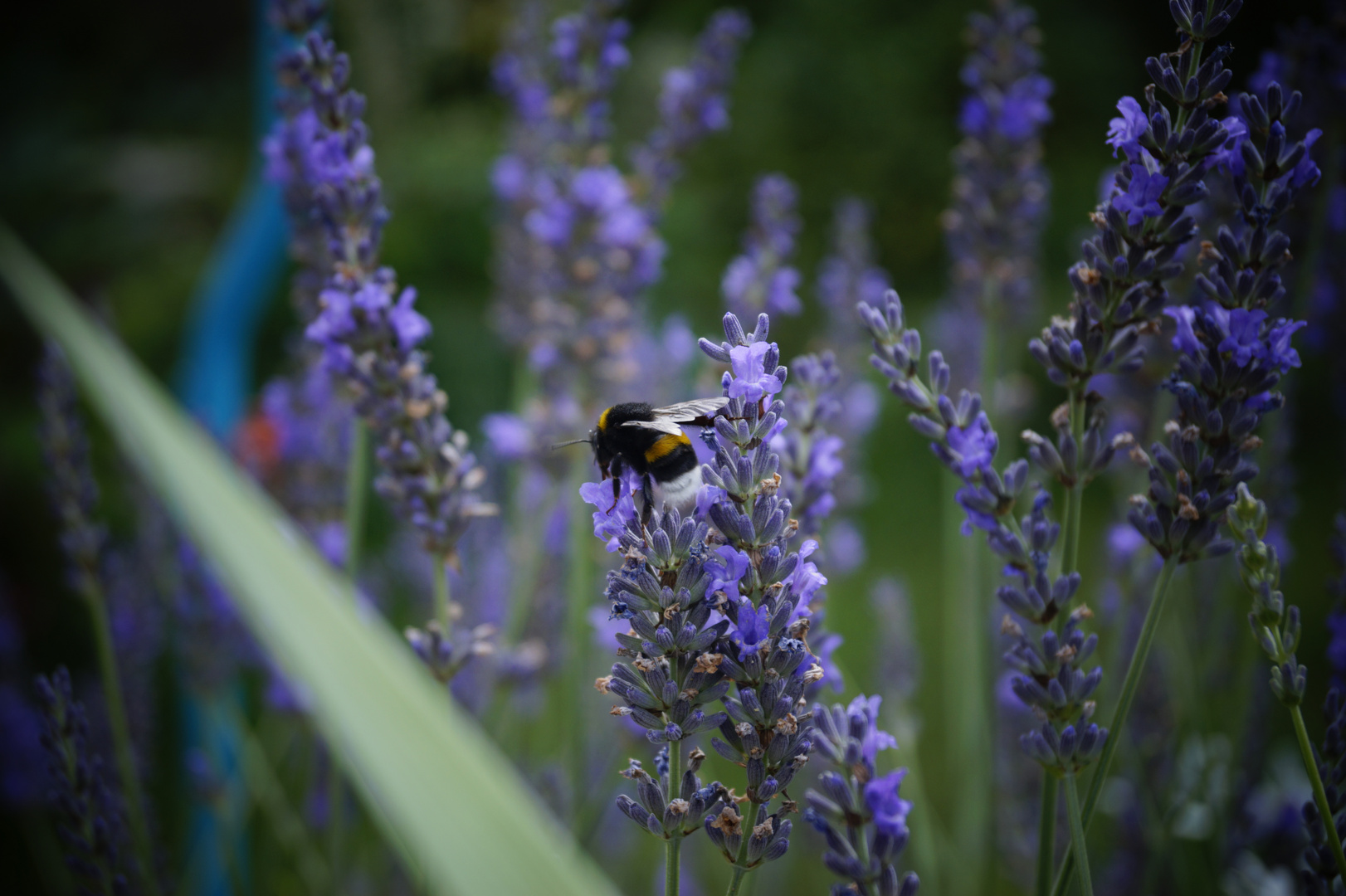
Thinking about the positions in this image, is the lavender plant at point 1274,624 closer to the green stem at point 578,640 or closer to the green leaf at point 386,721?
the green leaf at point 386,721

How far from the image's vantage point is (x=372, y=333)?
0.52 m

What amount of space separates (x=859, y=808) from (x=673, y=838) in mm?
84

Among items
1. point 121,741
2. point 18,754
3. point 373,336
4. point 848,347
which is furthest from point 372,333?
point 18,754

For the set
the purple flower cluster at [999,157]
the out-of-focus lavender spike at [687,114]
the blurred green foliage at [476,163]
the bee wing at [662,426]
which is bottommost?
the bee wing at [662,426]

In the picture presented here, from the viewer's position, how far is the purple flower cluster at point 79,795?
507 mm

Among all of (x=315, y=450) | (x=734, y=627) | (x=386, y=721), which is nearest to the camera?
(x=386, y=721)

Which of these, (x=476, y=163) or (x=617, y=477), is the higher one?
(x=476, y=163)

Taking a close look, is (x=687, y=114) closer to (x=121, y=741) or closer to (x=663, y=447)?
(x=663, y=447)

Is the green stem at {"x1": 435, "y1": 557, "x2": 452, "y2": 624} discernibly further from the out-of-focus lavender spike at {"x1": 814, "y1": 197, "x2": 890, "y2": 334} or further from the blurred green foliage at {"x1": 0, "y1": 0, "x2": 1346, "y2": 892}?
the blurred green foliage at {"x1": 0, "y1": 0, "x2": 1346, "y2": 892}

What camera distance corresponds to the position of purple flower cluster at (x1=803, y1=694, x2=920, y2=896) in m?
0.36

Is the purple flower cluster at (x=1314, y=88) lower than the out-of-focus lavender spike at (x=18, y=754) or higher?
higher

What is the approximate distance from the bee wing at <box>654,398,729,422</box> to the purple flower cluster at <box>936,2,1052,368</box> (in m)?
0.43

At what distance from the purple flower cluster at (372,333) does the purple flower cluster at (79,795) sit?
9.1 inches

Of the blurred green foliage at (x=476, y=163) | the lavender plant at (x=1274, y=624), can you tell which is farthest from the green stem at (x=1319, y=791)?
the blurred green foliage at (x=476, y=163)
